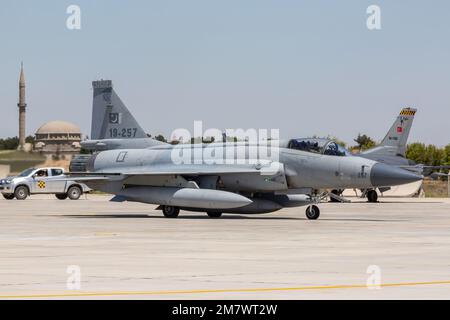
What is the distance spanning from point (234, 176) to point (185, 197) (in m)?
1.82

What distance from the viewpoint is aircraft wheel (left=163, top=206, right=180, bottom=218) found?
3238 centimetres

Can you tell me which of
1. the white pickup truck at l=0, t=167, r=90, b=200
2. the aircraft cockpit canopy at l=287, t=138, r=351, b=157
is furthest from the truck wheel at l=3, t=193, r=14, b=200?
the aircraft cockpit canopy at l=287, t=138, r=351, b=157

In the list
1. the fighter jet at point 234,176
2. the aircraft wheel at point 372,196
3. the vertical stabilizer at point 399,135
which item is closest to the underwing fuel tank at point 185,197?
the fighter jet at point 234,176

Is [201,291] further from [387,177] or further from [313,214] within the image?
[387,177]

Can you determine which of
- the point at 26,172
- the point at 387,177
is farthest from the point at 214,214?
the point at 26,172

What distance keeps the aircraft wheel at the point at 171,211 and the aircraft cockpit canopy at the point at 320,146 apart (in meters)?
4.12

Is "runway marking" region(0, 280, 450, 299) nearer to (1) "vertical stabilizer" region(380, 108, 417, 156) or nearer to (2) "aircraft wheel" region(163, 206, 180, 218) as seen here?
(2) "aircraft wheel" region(163, 206, 180, 218)

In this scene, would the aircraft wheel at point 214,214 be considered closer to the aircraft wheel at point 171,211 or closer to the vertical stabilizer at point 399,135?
the aircraft wheel at point 171,211

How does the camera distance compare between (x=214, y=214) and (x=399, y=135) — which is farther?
(x=399, y=135)

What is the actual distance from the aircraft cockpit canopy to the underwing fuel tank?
2408 mm

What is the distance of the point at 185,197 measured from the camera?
3138 centimetres

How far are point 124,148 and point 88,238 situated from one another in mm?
13745
